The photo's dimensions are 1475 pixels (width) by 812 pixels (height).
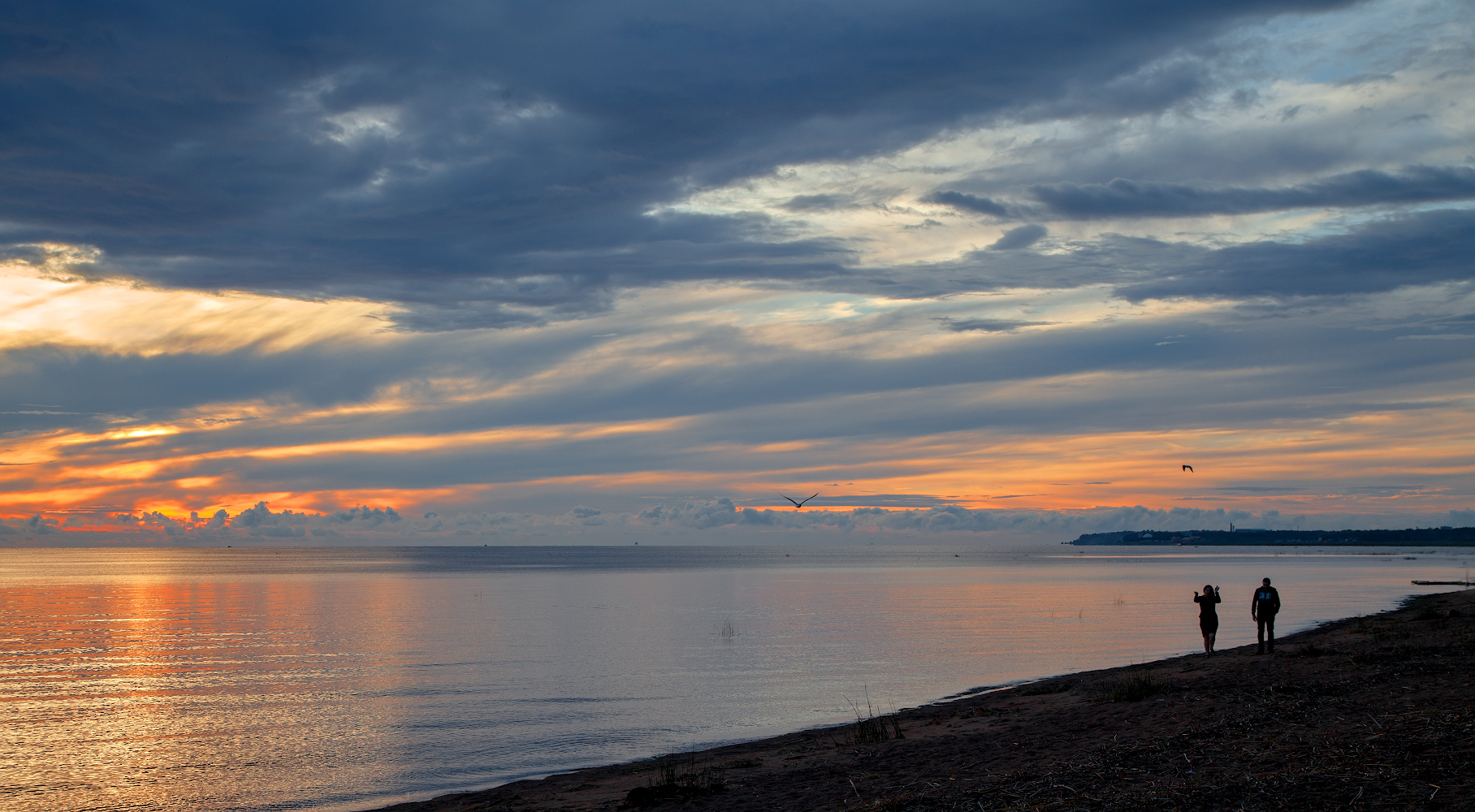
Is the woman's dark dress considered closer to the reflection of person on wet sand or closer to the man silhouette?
the reflection of person on wet sand

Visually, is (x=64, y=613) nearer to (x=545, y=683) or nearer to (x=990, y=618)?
(x=545, y=683)

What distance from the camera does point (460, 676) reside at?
115 feet

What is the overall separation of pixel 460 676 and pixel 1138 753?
88.7ft

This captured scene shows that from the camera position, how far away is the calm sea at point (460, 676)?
2114cm

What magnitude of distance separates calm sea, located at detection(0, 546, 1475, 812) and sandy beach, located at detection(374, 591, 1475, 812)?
3747 mm


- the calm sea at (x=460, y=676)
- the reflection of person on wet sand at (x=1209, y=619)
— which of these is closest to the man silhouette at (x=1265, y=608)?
the reflection of person on wet sand at (x=1209, y=619)

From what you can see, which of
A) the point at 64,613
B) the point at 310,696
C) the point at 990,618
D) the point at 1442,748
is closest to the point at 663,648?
the point at 310,696

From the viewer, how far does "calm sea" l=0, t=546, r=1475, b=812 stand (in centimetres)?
2114

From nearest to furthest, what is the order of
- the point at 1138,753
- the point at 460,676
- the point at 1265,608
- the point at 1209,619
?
the point at 1138,753
the point at 1265,608
the point at 1209,619
the point at 460,676

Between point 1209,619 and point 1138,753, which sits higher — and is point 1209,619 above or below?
below

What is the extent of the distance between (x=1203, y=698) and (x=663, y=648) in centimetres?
2834

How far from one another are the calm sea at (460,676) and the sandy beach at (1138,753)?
375 cm

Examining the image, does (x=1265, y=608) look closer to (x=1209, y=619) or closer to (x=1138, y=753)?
(x=1209, y=619)

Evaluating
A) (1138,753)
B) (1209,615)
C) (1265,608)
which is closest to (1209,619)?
(1209,615)
